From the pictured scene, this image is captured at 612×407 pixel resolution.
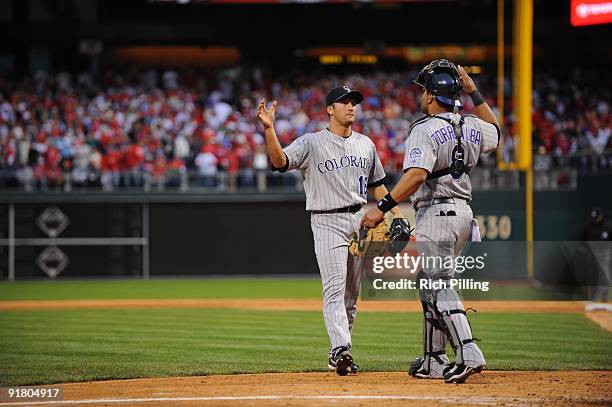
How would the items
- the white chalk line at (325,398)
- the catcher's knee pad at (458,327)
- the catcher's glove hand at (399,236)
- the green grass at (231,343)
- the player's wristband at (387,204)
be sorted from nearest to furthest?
the white chalk line at (325,398)
the player's wristband at (387,204)
the catcher's knee pad at (458,327)
the catcher's glove hand at (399,236)
the green grass at (231,343)

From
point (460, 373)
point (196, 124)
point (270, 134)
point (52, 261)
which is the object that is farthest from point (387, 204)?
point (196, 124)

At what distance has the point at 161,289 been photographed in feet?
68.3

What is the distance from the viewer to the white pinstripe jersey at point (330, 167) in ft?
25.2

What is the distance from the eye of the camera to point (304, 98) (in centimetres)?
2677

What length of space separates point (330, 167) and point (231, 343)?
3646 mm

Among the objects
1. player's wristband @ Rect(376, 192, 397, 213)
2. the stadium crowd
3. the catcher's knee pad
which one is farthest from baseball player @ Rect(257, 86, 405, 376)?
the stadium crowd

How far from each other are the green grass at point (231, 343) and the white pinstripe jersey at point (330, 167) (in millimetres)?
1542

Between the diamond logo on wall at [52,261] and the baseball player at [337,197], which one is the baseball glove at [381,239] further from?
the diamond logo on wall at [52,261]

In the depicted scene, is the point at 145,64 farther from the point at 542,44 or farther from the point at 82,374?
the point at 82,374

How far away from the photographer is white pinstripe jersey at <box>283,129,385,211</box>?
7676mm

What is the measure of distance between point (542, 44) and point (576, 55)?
1.80 metres

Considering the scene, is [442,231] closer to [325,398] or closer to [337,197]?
[337,197]

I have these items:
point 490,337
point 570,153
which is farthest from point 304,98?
point 490,337

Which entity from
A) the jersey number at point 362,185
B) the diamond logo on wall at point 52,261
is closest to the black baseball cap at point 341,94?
the jersey number at point 362,185
